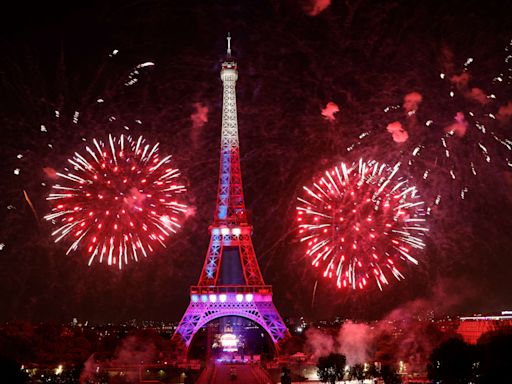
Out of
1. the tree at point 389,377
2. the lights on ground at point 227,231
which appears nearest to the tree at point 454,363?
the tree at point 389,377

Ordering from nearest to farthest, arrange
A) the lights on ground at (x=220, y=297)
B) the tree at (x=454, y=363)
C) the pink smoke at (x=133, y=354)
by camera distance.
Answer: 1. the tree at (x=454, y=363)
2. the pink smoke at (x=133, y=354)
3. the lights on ground at (x=220, y=297)

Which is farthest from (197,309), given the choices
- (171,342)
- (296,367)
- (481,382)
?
(481,382)

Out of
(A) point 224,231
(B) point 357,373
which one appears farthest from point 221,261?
(B) point 357,373

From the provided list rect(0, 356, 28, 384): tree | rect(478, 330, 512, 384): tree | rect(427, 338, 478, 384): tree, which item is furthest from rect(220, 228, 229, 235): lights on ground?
rect(0, 356, 28, 384): tree

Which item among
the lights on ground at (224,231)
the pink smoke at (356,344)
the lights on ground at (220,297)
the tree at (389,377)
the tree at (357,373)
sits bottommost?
the tree at (389,377)

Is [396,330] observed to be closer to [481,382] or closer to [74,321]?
[481,382]

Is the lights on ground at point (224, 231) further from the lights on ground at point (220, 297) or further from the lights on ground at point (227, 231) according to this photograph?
the lights on ground at point (220, 297)

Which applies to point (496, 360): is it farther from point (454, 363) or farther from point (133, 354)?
point (133, 354)
